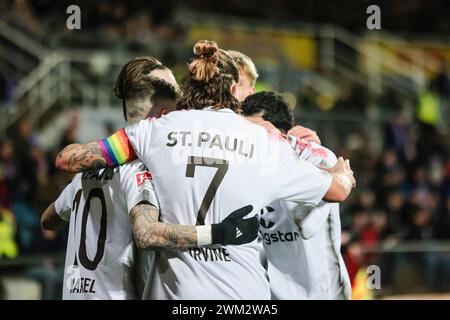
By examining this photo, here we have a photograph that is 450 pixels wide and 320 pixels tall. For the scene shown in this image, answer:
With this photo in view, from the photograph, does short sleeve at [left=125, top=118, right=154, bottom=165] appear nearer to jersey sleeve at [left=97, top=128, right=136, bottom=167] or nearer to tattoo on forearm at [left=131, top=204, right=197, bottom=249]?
jersey sleeve at [left=97, top=128, right=136, bottom=167]

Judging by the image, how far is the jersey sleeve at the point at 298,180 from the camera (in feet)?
13.8

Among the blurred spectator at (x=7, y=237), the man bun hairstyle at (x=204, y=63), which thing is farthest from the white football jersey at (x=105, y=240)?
the blurred spectator at (x=7, y=237)

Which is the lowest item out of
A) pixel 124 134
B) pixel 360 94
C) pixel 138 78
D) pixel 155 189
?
pixel 155 189

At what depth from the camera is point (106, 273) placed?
4418mm

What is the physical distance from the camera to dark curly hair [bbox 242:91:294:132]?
5.04 m

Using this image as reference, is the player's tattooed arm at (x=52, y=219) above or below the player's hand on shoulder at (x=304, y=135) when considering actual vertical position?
below

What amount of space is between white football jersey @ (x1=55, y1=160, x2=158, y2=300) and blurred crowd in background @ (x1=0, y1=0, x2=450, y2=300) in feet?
15.2

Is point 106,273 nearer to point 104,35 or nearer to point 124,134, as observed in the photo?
point 124,134

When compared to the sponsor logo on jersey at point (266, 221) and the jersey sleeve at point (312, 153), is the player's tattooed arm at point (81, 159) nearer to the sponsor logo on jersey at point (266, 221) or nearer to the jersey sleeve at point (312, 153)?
the sponsor logo on jersey at point (266, 221)

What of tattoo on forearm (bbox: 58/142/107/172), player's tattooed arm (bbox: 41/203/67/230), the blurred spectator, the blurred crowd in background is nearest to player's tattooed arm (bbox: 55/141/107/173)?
tattoo on forearm (bbox: 58/142/107/172)

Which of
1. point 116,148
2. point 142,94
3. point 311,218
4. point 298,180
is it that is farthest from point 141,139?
point 311,218
